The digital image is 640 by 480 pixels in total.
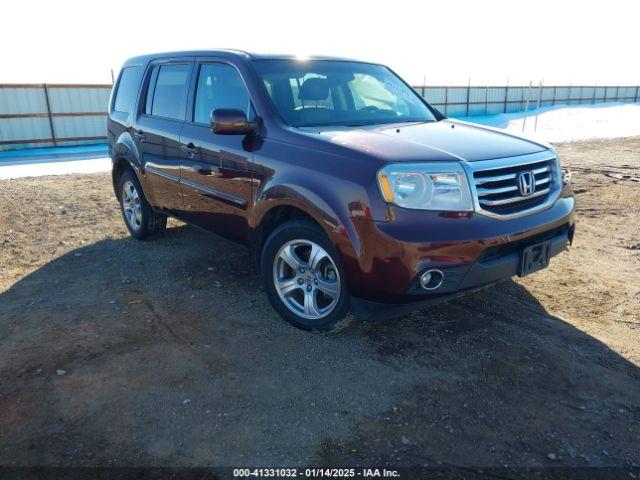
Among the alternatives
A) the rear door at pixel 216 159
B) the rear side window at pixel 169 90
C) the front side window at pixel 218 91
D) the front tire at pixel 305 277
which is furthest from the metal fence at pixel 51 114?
the front tire at pixel 305 277

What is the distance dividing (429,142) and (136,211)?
3.78 metres

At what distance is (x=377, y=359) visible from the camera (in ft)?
11.0

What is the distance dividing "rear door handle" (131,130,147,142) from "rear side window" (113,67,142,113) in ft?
1.18

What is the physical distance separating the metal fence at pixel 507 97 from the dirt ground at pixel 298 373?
2322 centimetres

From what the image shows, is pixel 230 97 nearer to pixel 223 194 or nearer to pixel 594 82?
pixel 223 194

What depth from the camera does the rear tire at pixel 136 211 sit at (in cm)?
565

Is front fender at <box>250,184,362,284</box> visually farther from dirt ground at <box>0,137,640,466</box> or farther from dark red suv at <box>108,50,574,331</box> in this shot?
dirt ground at <box>0,137,640,466</box>

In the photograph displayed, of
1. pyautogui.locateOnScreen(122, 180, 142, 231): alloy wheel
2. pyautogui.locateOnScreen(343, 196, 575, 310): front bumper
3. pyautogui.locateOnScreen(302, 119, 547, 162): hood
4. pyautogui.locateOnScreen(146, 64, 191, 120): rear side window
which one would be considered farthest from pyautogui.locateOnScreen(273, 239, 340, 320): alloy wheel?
pyautogui.locateOnScreen(122, 180, 142, 231): alloy wheel

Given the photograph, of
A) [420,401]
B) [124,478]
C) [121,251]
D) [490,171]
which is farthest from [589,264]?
[121,251]

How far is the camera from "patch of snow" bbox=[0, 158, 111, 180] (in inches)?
468

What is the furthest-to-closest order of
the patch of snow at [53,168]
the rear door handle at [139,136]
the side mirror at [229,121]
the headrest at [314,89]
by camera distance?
the patch of snow at [53,168], the rear door handle at [139,136], the headrest at [314,89], the side mirror at [229,121]

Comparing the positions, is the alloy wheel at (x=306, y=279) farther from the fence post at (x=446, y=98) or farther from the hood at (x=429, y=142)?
the fence post at (x=446, y=98)

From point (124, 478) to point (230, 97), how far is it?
2.83m

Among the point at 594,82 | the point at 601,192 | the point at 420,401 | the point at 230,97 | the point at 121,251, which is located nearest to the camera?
the point at 420,401
